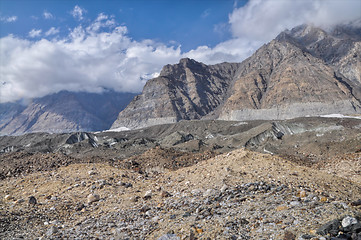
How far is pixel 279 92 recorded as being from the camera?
476 feet

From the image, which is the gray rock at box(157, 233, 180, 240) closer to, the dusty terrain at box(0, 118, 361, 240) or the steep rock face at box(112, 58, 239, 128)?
the dusty terrain at box(0, 118, 361, 240)

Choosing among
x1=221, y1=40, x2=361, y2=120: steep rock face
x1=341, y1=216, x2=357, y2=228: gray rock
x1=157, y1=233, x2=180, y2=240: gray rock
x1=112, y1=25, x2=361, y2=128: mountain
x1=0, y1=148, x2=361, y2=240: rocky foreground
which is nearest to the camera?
x1=341, y1=216, x2=357, y2=228: gray rock

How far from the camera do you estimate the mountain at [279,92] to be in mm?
131438

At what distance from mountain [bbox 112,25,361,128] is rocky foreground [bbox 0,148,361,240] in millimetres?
132028

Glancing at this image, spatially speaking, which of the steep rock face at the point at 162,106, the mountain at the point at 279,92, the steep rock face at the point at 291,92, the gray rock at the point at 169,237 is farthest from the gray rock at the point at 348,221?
the steep rock face at the point at 162,106

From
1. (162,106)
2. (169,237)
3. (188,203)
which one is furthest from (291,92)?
(169,237)

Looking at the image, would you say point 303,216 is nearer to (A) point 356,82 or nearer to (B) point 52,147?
(B) point 52,147

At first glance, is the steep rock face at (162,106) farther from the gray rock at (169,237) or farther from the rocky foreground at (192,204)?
the gray rock at (169,237)

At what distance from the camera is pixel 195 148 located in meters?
45.7

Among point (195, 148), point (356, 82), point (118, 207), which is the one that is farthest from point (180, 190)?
point (356, 82)

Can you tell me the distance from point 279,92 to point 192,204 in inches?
5916

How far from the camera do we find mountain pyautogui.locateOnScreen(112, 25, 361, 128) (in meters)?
131

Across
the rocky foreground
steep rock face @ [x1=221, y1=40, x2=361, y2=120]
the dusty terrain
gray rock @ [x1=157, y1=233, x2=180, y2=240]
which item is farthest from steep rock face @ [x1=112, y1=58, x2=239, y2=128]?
gray rock @ [x1=157, y1=233, x2=180, y2=240]

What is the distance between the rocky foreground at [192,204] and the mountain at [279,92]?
13203cm
